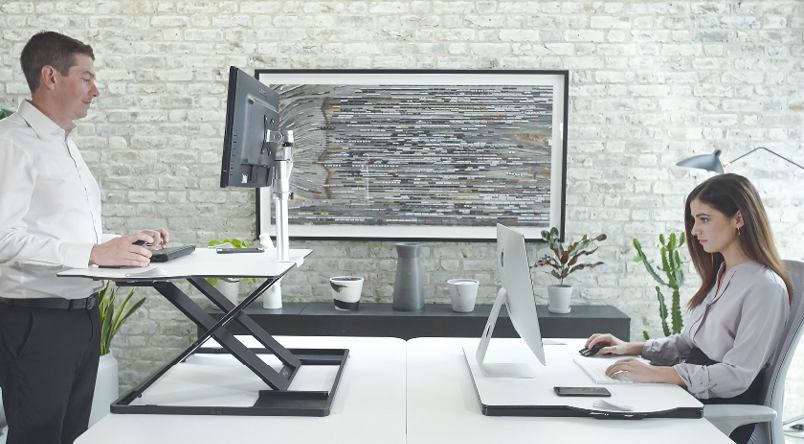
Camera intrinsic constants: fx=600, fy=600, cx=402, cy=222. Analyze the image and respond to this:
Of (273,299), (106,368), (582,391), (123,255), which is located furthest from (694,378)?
(106,368)

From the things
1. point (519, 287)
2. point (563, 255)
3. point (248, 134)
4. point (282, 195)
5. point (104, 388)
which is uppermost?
point (248, 134)

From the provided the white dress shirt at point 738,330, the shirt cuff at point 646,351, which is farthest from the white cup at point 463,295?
the white dress shirt at point 738,330

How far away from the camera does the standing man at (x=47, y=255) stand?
1844 millimetres

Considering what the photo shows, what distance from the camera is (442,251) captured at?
11.7 feet

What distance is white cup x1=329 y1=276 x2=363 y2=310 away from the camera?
3.27 meters

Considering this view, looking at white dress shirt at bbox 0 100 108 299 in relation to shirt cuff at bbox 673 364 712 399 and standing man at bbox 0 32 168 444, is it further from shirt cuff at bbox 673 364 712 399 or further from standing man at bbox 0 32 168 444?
shirt cuff at bbox 673 364 712 399

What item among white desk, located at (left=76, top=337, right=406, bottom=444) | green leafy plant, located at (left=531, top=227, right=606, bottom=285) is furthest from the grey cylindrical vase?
white desk, located at (left=76, top=337, right=406, bottom=444)

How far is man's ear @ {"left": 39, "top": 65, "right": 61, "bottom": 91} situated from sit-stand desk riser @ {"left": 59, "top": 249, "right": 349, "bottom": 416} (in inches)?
32.4

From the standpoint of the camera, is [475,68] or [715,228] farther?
[475,68]

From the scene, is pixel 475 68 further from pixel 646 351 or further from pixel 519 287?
pixel 519 287

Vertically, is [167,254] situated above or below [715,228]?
below

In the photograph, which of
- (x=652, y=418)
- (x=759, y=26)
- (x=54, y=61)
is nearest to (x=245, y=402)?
(x=652, y=418)

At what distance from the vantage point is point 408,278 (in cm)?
329

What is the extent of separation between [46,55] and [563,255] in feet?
8.37
